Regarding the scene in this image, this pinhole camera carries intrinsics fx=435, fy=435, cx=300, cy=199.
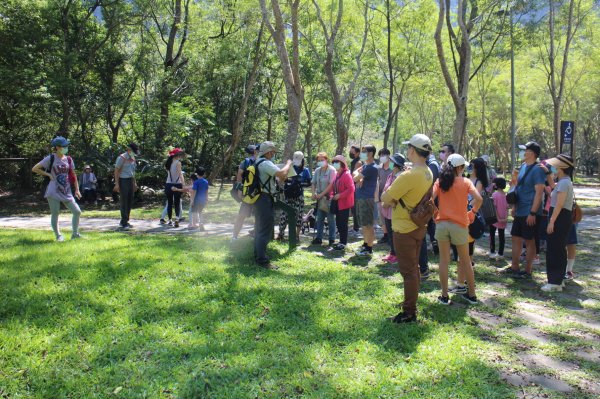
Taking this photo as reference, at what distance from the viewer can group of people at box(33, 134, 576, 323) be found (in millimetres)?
4566

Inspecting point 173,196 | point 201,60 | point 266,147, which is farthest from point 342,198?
point 201,60

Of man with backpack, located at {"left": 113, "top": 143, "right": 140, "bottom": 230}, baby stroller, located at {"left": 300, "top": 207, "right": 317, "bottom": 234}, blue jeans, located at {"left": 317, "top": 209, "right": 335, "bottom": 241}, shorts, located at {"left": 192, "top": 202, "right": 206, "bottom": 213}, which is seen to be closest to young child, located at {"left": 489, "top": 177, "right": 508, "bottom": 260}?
blue jeans, located at {"left": 317, "top": 209, "right": 335, "bottom": 241}

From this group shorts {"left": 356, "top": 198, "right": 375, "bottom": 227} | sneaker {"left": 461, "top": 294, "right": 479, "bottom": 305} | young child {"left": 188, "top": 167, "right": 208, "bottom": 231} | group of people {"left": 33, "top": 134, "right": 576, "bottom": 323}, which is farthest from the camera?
young child {"left": 188, "top": 167, "right": 208, "bottom": 231}

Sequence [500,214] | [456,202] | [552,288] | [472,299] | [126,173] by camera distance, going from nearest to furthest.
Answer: [456,202]
[472,299]
[552,288]
[500,214]
[126,173]

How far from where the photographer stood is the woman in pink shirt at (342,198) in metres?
8.05

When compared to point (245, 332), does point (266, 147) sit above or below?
above

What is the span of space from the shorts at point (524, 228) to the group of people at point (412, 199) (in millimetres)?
15

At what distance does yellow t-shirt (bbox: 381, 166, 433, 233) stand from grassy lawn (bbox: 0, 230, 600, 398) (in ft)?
3.54

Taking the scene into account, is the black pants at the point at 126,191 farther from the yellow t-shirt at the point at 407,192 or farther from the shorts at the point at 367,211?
the yellow t-shirt at the point at 407,192

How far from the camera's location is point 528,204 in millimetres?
6625

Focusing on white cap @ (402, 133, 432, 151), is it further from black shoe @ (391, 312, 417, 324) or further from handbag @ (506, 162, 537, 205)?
handbag @ (506, 162, 537, 205)

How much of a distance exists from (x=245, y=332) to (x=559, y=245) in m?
4.44

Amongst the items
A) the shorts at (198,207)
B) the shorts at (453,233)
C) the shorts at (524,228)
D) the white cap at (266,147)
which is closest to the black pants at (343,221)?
the white cap at (266,147)

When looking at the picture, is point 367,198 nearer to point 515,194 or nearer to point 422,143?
point 515,194
